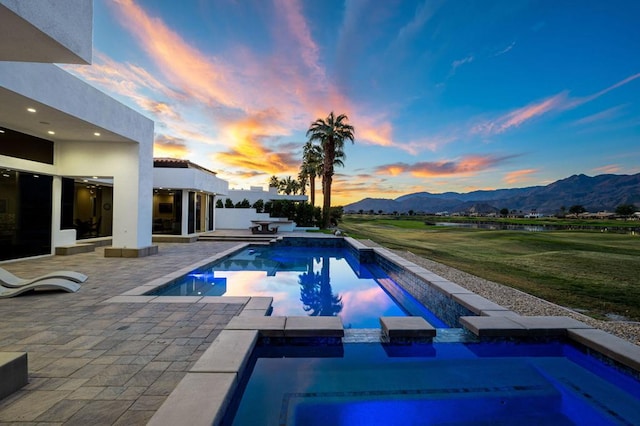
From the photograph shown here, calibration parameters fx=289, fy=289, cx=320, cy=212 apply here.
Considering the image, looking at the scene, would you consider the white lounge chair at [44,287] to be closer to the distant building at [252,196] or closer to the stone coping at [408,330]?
the stone coping at [408,330]

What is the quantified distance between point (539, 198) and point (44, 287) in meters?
177

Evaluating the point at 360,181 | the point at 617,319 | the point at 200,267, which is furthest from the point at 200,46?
the point at 360,181

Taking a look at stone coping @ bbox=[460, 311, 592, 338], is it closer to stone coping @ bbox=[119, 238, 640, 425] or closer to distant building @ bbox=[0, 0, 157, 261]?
stone coping @ bbox=[119, 238, 640, 425]

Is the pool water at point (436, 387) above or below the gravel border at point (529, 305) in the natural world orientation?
below

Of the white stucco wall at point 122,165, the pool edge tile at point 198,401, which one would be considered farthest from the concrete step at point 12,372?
the white stucco wall at point 122,165

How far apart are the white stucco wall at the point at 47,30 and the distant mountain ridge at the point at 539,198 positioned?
389 feet

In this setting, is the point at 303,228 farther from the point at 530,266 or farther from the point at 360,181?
the point at 360,181

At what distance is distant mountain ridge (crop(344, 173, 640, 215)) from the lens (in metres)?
121

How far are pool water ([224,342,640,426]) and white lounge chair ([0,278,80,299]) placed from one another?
435 centimetres

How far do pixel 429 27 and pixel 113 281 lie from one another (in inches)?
604

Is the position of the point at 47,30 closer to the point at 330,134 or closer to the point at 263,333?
the point at 263,333

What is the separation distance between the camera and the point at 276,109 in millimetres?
16453

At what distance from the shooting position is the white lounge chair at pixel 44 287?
5120mm

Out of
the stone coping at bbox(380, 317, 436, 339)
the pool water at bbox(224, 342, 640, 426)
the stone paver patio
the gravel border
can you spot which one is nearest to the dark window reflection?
the stone paver patio
